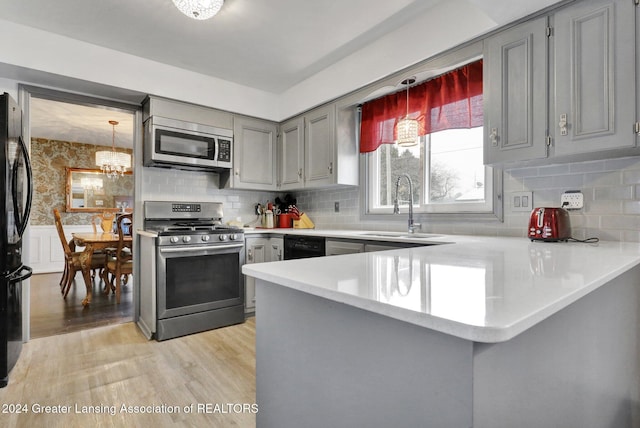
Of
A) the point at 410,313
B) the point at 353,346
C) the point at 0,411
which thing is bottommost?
the point at 0,411

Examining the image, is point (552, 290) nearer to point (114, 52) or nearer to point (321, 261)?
point (321, 261)

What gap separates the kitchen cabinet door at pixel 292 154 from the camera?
359 cm

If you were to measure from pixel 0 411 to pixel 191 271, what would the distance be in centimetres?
140

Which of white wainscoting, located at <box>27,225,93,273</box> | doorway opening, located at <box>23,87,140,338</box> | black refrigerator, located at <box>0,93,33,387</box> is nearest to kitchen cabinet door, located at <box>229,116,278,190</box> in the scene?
doorway opening, located at <box>23,87,140,338</box>

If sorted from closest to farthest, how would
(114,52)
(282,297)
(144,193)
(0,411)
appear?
(282,297) → (0,411) → (114,52) → (144,193)

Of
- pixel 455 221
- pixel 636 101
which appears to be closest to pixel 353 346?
pixel 636 101

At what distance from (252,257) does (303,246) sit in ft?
2.12

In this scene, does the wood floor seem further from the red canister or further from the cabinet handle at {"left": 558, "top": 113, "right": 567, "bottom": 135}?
the cabinet handle at {"left": 558, "top": 113, "right": 567, "bottom": 135}

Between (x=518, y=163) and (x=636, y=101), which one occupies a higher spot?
(x=636, y=101)

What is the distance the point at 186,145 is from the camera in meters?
3.19

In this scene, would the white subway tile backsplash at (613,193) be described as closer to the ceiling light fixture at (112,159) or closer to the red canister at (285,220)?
the red canister at (285,220)

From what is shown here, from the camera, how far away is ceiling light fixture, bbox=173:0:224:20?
6.75ft

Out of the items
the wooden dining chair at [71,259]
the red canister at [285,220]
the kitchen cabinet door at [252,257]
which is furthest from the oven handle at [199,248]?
the wooden dining chair at [71,259]

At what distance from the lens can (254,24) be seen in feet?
8.09
